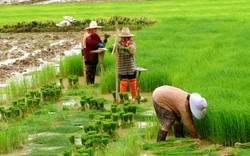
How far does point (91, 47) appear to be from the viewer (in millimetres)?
9578

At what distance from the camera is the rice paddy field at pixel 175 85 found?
5730 mm

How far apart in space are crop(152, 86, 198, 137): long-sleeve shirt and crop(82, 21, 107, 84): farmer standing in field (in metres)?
3.45

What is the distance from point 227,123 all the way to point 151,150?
81cm

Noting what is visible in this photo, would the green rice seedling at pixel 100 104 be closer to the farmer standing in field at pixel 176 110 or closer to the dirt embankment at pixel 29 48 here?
the farmer standing in field at pixel 176 110

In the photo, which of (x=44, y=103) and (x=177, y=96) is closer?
(x=177, y=96)

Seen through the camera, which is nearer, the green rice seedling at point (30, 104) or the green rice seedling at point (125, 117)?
the green rice seedling at point (125, 117)

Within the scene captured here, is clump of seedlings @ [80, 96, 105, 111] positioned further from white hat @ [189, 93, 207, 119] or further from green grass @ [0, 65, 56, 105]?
white hat @ [189, 93, 207, 119]

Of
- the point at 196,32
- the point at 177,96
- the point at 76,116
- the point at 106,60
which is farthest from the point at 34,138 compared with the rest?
the point at 196,32

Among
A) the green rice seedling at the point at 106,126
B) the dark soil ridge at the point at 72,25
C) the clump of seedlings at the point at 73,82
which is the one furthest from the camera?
the dark soil ridge at the point at 72,25

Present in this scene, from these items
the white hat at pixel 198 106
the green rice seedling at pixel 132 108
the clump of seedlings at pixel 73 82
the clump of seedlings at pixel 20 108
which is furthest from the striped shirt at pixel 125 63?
the white hat at pixel 198 106

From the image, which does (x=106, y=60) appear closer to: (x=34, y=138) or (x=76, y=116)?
(x=76, y=116)

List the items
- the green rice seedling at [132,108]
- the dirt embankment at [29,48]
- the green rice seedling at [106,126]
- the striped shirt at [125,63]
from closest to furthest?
the green rice seedling at [106,126] < the green rice seedling at [132,108] < the striped shirt at [125,63] < the dirt embankment at [29,48]

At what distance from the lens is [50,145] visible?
20.1 ft

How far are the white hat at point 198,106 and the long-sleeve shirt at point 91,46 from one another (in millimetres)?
3971
